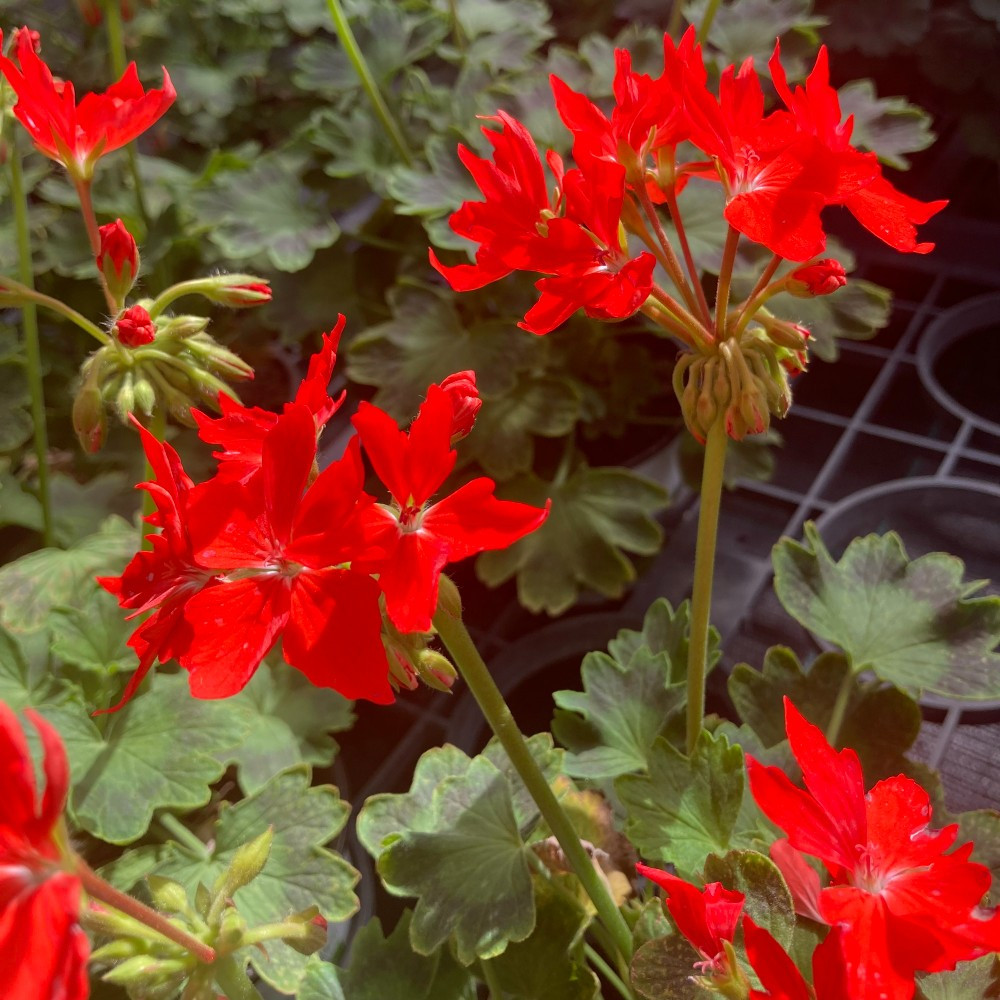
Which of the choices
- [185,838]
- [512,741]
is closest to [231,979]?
[512,741]

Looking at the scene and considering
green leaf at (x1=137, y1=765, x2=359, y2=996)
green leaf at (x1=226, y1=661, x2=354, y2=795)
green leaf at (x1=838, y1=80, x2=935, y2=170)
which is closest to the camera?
green leaf at (x1=137, y1=765, x2=359, y2=996)

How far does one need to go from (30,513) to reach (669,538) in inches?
26.2

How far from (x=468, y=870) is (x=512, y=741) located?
139 mm

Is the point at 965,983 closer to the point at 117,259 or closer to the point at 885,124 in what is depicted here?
the point at 117,259

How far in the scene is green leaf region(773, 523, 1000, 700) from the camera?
649mm

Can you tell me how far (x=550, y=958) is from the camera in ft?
1.95

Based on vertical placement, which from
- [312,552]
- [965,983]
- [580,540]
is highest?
[312,552]

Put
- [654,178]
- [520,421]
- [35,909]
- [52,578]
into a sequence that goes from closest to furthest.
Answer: [35,909] → [654,178] → [52,578] → [520,421]

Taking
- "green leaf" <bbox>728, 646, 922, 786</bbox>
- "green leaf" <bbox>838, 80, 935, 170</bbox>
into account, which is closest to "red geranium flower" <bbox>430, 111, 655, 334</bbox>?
"green leaf" <bbox>728, 646, 922, 786</bbox>

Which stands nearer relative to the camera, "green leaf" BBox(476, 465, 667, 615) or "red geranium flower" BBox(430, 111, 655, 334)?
"red geranium flower" BBox(430, 111, 655, 334)

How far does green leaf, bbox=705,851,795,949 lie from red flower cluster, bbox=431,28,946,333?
248 millimetres

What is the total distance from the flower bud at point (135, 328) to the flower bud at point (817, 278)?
325 mm

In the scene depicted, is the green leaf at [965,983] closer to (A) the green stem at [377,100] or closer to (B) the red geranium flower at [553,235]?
(B) the red geranium flower at [553,235]

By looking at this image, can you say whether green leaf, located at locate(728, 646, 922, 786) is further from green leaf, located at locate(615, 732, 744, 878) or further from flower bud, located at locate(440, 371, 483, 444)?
flower bud, located at locate(440, 371, 483, 444)
